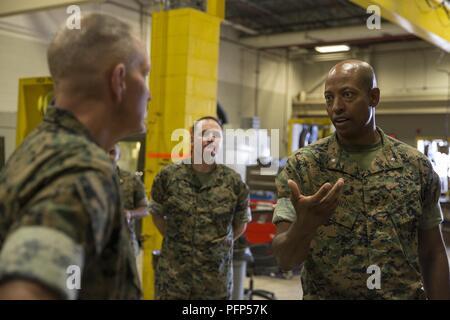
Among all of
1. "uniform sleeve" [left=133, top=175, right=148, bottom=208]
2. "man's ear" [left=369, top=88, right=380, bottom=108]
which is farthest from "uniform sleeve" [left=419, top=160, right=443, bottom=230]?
"uniform sleeve" [left=133, top=175, right=148, bottom=208]

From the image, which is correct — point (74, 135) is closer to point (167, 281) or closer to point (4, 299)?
point (4, 299)

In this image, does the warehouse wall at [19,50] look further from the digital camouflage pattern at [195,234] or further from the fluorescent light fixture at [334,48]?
the fluorescent light fixture at [334,48]

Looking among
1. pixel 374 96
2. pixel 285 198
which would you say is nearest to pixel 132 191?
pixel 285 198

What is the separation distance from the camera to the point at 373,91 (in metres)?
2.10

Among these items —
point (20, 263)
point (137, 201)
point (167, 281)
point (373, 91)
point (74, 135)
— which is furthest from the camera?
point (137, 201)

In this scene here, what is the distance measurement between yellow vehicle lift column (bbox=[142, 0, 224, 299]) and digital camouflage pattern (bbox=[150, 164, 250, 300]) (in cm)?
153

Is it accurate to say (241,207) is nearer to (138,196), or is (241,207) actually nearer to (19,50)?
(138,196)

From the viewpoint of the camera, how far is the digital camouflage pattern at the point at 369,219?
191 centimetres

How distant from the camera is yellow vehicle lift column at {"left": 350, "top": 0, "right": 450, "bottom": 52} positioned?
556cm

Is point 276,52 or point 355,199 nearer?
point 355,199

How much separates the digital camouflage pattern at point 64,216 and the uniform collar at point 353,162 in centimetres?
120

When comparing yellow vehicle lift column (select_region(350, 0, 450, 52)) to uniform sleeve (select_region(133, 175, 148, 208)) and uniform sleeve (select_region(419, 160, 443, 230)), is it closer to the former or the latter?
uniform sleeve (select_region(133, 175, 148, 208))
